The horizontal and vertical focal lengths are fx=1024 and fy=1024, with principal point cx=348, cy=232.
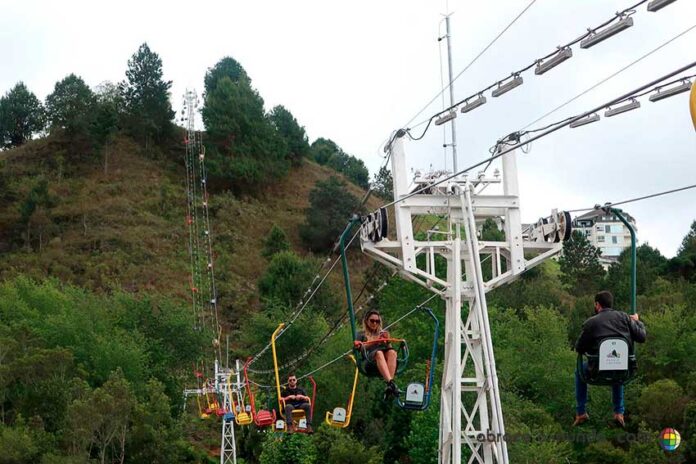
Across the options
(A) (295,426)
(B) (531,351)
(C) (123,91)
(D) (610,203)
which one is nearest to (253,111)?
(C) (123,91)

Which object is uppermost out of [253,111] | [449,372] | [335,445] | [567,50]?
[253,111]

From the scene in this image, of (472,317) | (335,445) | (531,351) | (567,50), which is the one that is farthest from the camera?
(531,351)

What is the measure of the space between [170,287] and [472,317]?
44320 mm

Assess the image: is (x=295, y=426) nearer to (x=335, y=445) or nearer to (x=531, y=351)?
(x=335, y=445)

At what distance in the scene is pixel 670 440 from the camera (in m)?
29.5

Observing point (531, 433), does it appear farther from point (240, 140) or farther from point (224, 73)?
point (224, 73)

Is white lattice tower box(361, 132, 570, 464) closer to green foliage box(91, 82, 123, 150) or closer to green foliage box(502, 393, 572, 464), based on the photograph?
green foliage box(502, 393, 572, 464)

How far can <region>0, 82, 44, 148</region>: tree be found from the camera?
81375mm

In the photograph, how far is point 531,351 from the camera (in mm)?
41188

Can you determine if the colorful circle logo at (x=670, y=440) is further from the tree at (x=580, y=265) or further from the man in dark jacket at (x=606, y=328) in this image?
the tree at (x=580, y=265)

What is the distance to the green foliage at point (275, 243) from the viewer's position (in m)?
63.0

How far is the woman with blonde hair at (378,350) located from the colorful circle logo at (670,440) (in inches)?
702

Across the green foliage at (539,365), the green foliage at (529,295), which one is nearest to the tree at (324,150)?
the green foliage at (529,295)

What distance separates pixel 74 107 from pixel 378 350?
61.8 m
